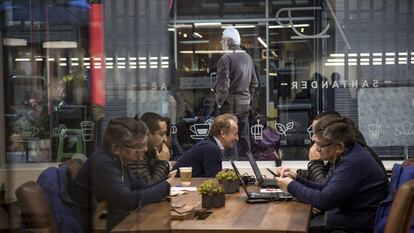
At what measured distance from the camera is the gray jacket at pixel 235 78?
590 cm

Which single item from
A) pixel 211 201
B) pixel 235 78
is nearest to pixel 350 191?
pixel 211 201

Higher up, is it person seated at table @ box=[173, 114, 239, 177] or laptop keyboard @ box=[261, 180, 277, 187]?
person seated at table @ box=[173, 114, 239, 177]

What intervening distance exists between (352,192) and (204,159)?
4.76ft

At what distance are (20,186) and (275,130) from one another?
15.5 ft

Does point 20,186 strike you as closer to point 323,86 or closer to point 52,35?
point 52,35

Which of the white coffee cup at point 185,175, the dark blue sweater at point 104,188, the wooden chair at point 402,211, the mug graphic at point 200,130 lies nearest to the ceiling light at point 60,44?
the dark blue sweater at point 104,188

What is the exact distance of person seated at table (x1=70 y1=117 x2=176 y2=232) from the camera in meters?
1.28

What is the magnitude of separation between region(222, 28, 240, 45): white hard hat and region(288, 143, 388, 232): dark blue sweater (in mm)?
3013

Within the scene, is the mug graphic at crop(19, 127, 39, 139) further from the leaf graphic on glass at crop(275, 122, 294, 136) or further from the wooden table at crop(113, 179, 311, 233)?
the leaf graphic on glass at crop(275, 122, 294, 136)

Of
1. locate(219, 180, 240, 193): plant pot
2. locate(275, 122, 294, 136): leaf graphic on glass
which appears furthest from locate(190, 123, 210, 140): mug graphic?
locate(219, 180, 240, 193): plant pot

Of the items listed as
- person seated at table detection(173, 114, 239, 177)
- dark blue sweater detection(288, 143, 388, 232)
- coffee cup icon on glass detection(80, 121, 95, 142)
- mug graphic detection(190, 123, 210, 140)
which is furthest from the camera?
mug graphic detection(190, 123, 210, 140)

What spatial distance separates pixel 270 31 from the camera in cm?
588

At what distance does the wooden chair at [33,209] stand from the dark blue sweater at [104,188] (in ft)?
0.32

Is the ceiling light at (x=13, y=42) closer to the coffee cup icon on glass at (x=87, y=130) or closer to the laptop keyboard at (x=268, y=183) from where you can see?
the coffee cup icon on glass at (x=87, y=130)
